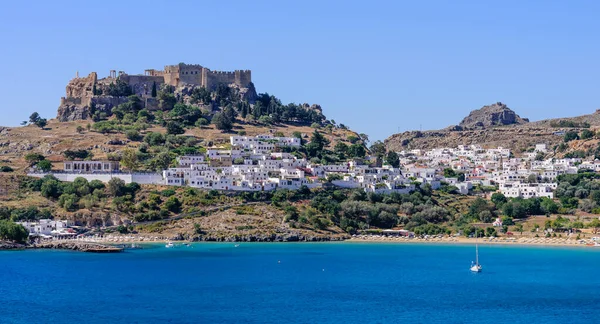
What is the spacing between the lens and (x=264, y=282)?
164 feet

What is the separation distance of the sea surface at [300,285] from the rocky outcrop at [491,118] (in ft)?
259

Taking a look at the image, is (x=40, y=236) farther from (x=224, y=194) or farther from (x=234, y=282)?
(x=234, y=282)

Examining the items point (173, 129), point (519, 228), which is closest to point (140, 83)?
point (173, 129)

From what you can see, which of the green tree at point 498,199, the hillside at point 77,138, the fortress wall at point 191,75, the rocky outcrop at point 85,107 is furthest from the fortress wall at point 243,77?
the green tree at point 498,199

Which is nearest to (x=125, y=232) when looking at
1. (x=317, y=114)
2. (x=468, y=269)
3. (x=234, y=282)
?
(x=234, y=282)

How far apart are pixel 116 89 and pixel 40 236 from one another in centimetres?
3768

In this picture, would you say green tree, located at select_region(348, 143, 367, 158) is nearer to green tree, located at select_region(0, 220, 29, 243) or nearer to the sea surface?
the sea surface

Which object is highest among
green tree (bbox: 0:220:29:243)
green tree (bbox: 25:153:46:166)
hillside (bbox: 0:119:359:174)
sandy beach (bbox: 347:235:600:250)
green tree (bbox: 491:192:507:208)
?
hillside (bbox: 0:119:359:174)

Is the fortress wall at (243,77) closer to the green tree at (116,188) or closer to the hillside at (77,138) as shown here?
the hillside at (77,138)

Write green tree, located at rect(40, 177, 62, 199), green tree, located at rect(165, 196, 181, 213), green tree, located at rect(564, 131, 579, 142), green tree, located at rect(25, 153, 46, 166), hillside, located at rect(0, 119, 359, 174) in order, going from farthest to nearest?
green tree, located at rect(564, 131, 579, 142) → hillside, located at rect(0, 119, 359, 174) → green tree, located at rect(25, 153, 46, 166) → green tree, located at rect(40, 177, 62, 199) → green tree, located at rect(165, 196, 181, 213)

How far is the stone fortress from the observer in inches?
3996

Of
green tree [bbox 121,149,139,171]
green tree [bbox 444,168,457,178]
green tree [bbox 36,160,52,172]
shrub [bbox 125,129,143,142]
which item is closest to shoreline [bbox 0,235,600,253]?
green tree [bbox 121,149,139,171]

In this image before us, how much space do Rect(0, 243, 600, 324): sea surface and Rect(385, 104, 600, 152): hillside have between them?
6143 cm

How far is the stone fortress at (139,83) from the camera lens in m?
102
